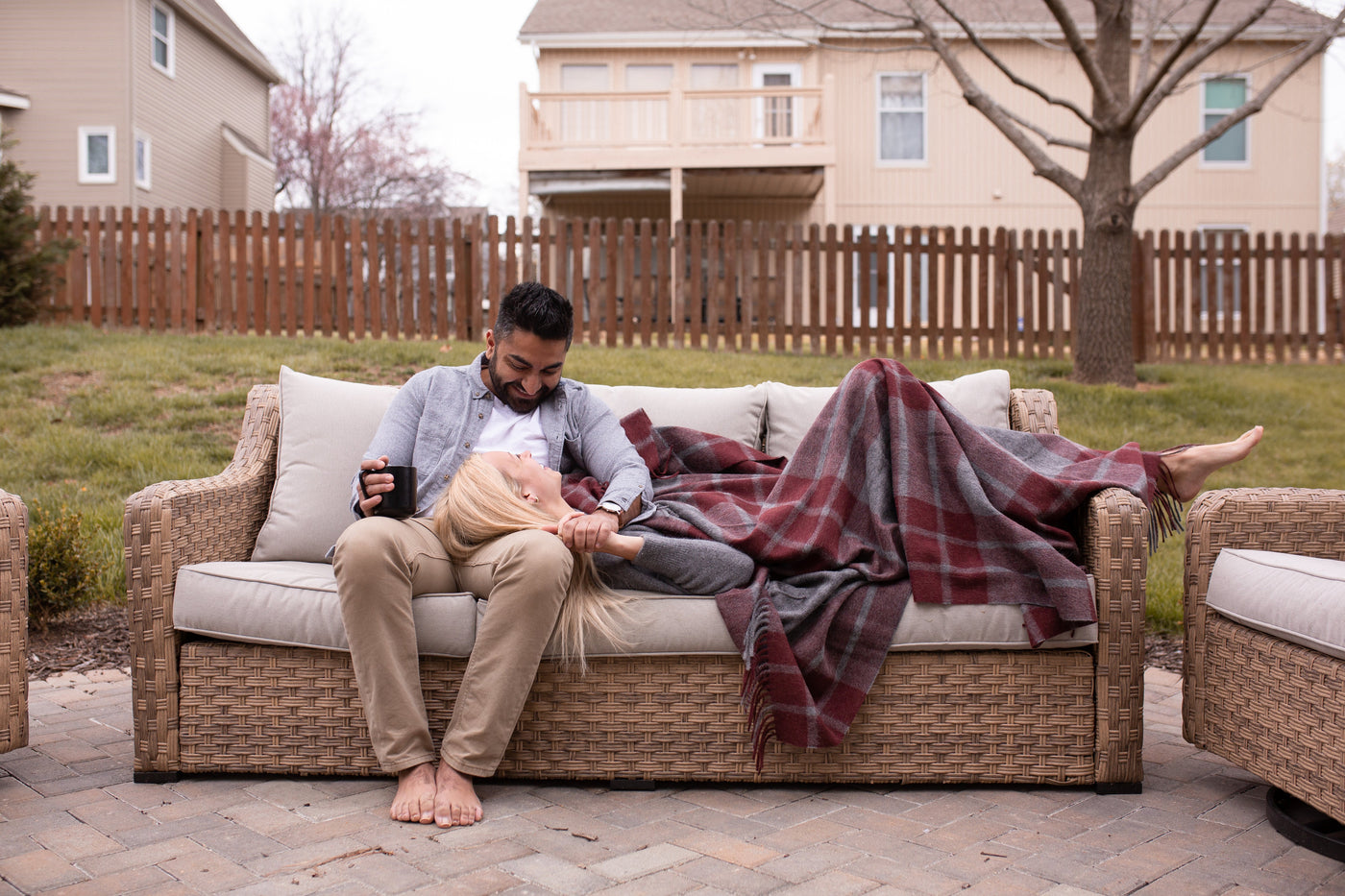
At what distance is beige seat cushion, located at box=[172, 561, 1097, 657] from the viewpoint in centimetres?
262

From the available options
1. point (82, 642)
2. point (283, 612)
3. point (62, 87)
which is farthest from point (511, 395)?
point (62, 87)

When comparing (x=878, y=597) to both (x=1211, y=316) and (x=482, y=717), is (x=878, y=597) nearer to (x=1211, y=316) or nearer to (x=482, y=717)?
(x=482, y=717)

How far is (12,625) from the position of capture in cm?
257

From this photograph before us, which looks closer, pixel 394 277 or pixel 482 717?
pixel 482 717

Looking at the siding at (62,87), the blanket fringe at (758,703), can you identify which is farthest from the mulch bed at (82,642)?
the siding at (62,87)

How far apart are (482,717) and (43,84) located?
1784cm

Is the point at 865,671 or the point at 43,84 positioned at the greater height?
the point at 43,84

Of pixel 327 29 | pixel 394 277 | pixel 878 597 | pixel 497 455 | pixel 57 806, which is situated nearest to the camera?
pixel 57 806

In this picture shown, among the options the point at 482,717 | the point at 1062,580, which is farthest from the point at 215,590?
Result: the point at 1062,580

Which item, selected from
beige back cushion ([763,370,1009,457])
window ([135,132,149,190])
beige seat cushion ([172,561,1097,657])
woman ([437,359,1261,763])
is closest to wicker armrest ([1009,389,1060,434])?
beige back cushion ([763,370,1009,457])

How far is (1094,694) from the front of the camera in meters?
2.67

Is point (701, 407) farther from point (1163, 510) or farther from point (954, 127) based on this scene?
point (954, 127)

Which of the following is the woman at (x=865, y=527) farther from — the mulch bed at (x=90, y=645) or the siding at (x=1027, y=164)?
the siding at (x=1027, y=164)

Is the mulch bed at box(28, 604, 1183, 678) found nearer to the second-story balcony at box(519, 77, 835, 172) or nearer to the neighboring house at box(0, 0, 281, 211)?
the second-story balcony at box(519, 77, 835, 172)
